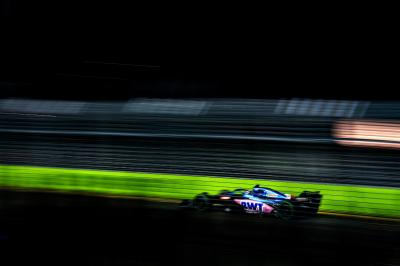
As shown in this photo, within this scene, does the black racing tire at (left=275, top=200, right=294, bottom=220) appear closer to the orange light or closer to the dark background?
the orange light

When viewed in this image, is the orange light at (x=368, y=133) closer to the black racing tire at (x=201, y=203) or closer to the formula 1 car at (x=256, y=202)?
the formula 1 car at (x=256, y=202)

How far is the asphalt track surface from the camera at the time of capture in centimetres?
326

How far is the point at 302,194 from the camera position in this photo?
3.67m

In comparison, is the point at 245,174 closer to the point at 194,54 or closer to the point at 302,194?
the point at 302,194

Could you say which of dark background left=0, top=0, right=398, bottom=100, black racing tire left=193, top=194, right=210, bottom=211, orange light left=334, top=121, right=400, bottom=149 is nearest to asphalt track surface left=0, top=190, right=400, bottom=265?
black racing tire left=193, top=194, right=210, bottom=211

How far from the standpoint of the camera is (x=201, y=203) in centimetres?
378

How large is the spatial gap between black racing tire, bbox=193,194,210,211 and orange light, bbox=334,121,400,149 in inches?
40.8

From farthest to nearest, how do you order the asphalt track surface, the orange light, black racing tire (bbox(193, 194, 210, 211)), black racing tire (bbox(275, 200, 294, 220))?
black racing tire (bbox(193, 194, 210, 211)), black racing tire (bbox(275, 200, 294, 220)), the orange light, the asphalt track surface

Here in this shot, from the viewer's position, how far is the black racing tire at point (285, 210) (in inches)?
142

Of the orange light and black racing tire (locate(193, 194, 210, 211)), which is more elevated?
the orange light

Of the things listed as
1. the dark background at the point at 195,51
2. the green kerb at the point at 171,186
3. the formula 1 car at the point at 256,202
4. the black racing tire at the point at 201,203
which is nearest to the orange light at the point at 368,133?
the green kerb at the point at 171,186

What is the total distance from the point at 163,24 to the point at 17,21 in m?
2.51

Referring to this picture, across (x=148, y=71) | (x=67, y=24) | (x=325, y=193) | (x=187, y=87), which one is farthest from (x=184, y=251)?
(x=67, y=24)

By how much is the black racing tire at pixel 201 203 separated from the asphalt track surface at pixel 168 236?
0.05m
